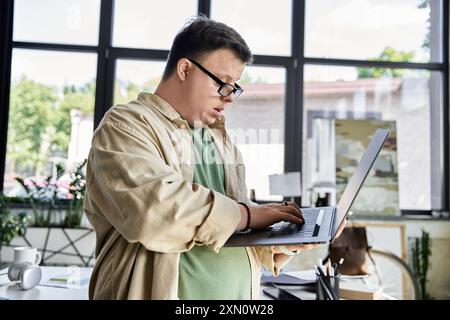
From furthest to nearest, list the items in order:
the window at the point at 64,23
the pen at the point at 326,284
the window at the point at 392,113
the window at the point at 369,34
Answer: the window at the point at 392,113 → the window at the point at 369,34 → the window at the point at 64,23 → the pen at the point at 326,284

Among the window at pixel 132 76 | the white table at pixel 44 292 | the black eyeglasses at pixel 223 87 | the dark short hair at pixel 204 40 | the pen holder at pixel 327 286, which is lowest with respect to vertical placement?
the white table at pixel 44 292

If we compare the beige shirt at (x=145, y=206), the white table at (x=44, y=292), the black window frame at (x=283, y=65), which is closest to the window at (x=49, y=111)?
the black window frame at (x=283, y=65)

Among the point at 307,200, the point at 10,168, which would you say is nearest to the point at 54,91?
the point at 10,168

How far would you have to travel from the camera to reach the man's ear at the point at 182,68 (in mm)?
652

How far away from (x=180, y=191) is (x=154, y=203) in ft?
0.11

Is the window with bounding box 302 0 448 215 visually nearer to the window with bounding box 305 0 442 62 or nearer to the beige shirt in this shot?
the window with bounding box 305 0 442 62

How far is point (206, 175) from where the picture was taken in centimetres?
Answer: 67

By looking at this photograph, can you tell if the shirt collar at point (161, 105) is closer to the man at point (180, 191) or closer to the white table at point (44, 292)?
the man at point (180, 191)

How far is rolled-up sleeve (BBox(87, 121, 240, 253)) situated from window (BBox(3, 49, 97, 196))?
2.09 meters

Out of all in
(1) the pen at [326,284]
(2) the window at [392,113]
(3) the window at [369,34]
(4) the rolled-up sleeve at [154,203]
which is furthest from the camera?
(2) the window at [392,113]

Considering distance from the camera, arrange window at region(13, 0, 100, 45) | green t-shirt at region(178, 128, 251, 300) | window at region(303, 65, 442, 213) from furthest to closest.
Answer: window at region(303, 65, 442, 213), window at region(13, 0, 100, 45), green t-shirt at region(178, 128, 251, 300)

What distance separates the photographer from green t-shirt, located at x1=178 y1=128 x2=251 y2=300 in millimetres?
594

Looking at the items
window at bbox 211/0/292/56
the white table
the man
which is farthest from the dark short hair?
window at bbox 211/0/292/56

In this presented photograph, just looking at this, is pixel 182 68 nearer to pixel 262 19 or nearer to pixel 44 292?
pixel 44 292
